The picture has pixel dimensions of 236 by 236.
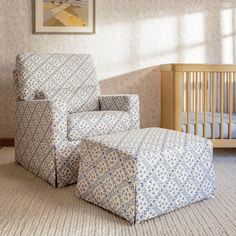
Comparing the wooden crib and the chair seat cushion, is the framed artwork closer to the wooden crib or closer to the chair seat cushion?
the wooden crib

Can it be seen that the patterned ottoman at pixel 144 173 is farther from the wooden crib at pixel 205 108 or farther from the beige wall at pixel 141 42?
the beige wall at pixel 141 42

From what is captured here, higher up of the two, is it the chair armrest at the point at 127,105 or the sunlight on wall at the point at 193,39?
the sunlight on wall at the point at 193,39

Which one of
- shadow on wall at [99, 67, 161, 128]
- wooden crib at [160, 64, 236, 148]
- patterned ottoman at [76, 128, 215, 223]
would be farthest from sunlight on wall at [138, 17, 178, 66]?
patterned ottoman at [76, 128, 215, 223]

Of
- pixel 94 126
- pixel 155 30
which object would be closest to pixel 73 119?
pixel 94 126

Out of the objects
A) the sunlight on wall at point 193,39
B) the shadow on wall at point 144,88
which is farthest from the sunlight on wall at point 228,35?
the shadow on wall at point 144,88

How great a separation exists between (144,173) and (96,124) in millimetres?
769

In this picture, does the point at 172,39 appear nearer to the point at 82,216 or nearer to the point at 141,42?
the point at 141,42

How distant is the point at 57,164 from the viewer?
2.20 m

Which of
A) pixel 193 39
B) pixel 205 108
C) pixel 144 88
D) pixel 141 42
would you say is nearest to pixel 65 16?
pixel 141 42

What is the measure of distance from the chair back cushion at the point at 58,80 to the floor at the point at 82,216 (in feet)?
2.47

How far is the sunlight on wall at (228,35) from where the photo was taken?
350 cm

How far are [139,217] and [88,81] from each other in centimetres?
159

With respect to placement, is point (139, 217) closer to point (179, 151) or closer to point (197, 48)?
point (179, 151)

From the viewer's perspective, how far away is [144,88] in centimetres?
353
